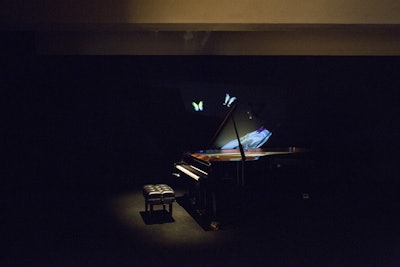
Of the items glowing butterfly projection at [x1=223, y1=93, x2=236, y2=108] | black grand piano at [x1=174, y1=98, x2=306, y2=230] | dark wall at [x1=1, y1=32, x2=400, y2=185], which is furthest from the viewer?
glowing butterfly projection at [x1=223, y1=93, x2=236, y2=108]

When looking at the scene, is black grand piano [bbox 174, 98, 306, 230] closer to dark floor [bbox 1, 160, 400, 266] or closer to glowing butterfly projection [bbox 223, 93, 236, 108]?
dark floor [bbox 1, 160, 400, 266]

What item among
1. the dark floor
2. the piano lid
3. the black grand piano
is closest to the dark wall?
the piano lid

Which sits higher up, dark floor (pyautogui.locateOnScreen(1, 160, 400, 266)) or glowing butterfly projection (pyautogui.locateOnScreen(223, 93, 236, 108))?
glowing butterfly projection (pyautogui.locateOnScreen(223, 93, 236, 108))

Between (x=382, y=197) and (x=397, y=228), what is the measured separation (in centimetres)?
222

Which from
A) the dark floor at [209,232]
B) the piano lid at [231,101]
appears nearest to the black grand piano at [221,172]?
the dark floor at [209,232]

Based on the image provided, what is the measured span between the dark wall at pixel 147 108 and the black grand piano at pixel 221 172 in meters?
1.26

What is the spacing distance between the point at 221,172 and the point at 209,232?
779 mm

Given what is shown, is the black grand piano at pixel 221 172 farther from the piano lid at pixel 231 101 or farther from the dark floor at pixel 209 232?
the piano lid at pixel 231 101

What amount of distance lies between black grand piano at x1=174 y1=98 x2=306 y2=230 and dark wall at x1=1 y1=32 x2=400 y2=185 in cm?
126

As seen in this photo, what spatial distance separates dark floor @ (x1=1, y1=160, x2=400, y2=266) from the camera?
3887 millimetres

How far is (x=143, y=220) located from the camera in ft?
17.7

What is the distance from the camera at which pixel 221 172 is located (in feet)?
16.2

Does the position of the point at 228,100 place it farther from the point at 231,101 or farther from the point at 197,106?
the point at 197,106

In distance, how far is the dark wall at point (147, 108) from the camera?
7895 millimetres
